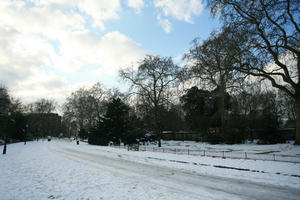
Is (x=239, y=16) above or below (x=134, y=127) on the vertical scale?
above

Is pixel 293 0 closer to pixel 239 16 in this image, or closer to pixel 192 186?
pixel 239 16

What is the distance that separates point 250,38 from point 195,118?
26.7m

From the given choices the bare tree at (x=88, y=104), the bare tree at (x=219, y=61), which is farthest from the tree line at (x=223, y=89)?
the bare tree at (x=88, y=104)

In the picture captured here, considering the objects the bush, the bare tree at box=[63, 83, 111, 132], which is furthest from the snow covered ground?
the bare tree at box=[63, 83, 111, 132]

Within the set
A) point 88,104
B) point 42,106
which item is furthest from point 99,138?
point 42,106

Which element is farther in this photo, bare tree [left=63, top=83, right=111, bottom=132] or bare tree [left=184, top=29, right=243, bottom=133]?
bare tree [left=63, top=83, right=111, bottom=132]

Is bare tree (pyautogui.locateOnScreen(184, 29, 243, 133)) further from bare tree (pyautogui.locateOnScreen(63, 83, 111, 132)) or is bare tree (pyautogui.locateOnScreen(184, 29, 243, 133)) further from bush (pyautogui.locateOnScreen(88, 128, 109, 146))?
bare tree (pyautogui.locateOnScreen(63, 83, 111, 132))

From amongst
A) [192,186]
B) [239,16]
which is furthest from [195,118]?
[192,186]

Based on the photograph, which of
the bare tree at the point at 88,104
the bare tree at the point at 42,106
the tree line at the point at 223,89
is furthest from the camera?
the bare tree at the point at 42,106

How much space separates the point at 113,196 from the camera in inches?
269

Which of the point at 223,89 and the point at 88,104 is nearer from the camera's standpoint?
the point at 223,89

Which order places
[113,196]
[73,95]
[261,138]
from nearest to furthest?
[113,196]
[261,138]
[73,95]

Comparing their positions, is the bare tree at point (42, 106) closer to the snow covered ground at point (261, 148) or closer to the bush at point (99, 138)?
the bush at point (99, 138)

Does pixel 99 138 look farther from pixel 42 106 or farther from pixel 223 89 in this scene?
pixel 42 106
